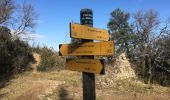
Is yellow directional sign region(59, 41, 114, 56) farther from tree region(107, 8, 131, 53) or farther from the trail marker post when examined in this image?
tree region(107, 8, 131, 53)

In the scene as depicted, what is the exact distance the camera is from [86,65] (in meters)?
5.39

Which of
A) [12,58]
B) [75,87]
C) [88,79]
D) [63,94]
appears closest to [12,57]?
[12,58]

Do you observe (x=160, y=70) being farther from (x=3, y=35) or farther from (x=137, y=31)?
(x=3, y=35)

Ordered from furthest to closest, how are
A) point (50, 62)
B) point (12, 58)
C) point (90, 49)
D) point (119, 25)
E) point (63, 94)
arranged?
point (119, 25)
point (50, 62)
point (12, 58)
point (63, 94)
point (90, 49)

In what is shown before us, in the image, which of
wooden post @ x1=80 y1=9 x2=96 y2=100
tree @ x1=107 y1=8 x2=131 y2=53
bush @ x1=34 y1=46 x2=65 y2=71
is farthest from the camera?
tree @ x1=107 y1=8 x2=131 y2=53

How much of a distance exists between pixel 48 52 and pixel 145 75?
6.64 m

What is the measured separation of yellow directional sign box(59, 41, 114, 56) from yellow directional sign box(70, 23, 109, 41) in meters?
0.18

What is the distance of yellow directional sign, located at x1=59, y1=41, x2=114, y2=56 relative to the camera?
200 inches

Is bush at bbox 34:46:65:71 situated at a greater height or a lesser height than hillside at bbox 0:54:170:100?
greater

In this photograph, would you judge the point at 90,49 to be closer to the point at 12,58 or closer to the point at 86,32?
the point at 86,32

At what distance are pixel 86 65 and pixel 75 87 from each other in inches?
264

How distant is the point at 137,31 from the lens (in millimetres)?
17359

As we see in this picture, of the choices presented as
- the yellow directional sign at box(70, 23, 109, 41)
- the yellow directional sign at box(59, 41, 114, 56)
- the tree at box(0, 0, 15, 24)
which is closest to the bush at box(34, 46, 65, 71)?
the tree at box(0, 0, 15, 24)

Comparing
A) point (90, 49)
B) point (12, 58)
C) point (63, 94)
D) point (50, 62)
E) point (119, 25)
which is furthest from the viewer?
point (119, 25)
